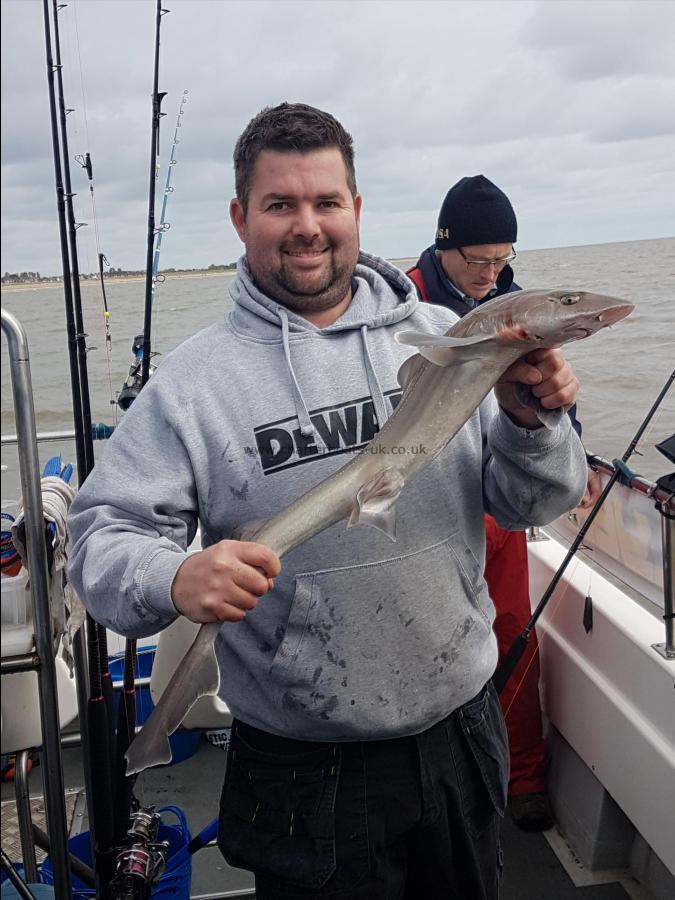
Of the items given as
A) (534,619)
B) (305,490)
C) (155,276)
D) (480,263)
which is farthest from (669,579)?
(155,276)

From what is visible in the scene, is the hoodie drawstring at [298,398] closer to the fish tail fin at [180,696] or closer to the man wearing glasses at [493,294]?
the fish tail fin at [180,696]

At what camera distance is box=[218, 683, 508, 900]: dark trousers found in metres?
1.76

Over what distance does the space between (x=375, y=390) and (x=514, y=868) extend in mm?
2255

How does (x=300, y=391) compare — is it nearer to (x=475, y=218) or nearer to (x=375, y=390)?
(x=375, y=390)

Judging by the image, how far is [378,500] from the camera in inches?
61.2

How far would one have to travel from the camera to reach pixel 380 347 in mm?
1904

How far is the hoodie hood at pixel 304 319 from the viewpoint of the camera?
5.98 ft

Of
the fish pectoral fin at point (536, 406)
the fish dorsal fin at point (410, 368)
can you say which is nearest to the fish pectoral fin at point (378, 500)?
the fish dorsal fin at point (410, 368)

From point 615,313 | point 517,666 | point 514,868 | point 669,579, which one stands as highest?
point 615,313

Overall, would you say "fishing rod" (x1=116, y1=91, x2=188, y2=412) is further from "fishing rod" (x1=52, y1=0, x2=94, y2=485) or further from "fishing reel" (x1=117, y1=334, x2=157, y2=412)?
"fishing rod" (x1=52, y1=0, x2=94, y2=485)

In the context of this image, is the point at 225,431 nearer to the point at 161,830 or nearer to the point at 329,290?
the point at 329,290

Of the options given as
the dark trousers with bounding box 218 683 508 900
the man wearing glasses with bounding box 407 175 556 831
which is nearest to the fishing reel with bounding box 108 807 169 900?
the dark trousers with bounding box 218 683 508 900

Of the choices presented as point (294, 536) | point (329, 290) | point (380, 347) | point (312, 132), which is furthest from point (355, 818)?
point (312, 132)

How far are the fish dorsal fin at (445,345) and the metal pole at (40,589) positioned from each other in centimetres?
76
